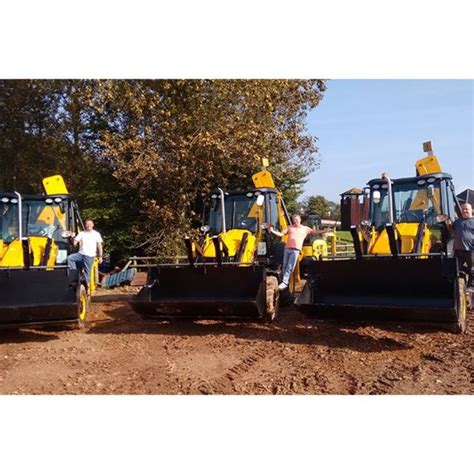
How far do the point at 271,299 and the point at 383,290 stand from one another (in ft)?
4.60

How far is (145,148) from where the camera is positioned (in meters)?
13.2

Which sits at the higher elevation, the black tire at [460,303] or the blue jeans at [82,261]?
the blue jeans at [82,261]

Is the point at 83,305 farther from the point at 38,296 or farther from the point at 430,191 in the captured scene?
the point at 430,191

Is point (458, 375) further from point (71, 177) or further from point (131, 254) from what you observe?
point (71, 177)

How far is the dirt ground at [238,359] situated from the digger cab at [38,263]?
1.57 ft

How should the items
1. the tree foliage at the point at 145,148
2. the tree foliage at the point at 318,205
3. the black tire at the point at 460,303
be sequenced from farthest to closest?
the tree foliage at the point at 318,205, the tree foliage at the point at 145,148, the black tire at the point at 460,303

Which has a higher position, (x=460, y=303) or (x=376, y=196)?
(x=376, y=196)

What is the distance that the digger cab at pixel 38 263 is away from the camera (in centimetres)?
630

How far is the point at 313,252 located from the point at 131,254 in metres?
4.91

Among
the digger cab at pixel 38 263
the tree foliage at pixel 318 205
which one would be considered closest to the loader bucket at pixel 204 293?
the digger cab at pixel 38 263

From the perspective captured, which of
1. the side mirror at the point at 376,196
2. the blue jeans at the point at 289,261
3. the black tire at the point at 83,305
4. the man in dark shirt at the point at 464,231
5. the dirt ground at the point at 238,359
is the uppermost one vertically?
the side mirror at the point at 376,196

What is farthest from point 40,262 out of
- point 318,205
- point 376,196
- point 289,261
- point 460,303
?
point 318,205

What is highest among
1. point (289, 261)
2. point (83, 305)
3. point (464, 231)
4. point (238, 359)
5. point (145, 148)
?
point (145, 148)

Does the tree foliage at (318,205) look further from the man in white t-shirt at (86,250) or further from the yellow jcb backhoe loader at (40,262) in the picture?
the yellow jcb backhoe loader at (40,262)
